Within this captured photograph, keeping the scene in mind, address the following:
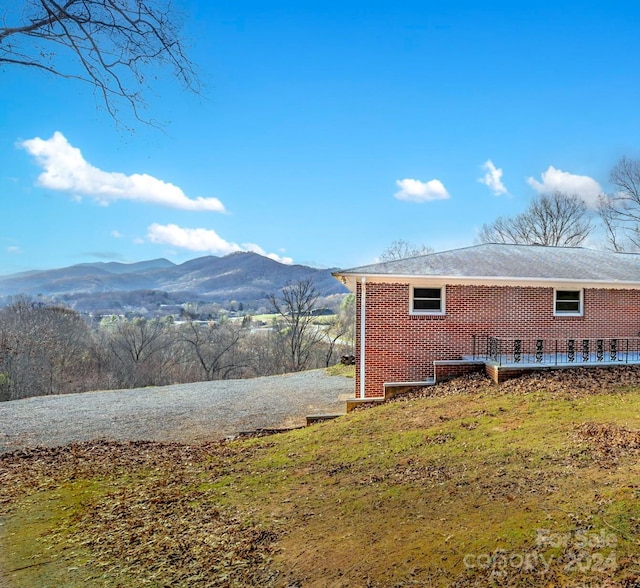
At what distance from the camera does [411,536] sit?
12.3 ft

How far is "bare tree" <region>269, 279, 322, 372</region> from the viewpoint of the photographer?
107 feet

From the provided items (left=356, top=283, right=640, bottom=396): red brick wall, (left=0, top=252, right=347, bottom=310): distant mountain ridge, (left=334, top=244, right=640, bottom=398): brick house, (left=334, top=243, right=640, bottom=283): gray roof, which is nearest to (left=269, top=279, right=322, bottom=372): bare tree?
(left=0, top=252, right=347, bottom=310): distant mountain ridge

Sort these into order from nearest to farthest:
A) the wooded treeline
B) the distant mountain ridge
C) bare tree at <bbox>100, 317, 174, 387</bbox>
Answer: the wooded treeline → bare tree at <bbox>100, 317, 174, 387</bbox> → the distant mountain ridge

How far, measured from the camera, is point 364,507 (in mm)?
4500

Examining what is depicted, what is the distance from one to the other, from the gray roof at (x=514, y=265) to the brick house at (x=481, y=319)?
0.05 metres

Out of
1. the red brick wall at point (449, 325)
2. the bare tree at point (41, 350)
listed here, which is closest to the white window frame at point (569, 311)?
the red brick wall at point (449, 325)

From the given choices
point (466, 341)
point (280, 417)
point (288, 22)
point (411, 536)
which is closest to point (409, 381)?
point (466, 341)

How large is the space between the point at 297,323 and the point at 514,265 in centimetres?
2202

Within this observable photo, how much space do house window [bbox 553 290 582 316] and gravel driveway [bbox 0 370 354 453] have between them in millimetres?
6899

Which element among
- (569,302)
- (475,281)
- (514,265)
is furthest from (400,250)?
(475,281)

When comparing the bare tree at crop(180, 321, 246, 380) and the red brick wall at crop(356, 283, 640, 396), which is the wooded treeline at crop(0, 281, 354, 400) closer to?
the bare tree at crop(180, 321, 246, 380)

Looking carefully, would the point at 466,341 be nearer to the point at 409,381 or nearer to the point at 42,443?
the point at 409,381

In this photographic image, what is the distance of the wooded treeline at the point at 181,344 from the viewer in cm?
2858

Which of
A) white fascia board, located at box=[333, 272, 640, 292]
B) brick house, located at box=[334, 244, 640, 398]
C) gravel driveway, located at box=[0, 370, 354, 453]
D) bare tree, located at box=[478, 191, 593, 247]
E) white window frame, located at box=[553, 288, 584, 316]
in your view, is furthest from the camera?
bare tree, located at box=[478, 191, 593, 247]
